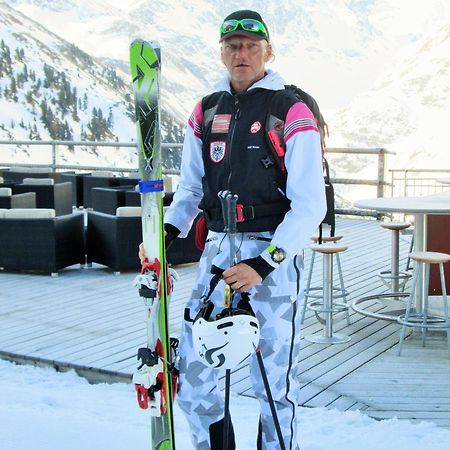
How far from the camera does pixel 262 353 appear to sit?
2.29 meters

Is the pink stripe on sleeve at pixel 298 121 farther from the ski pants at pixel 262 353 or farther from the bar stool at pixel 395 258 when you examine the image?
the bar stool at pixel 395 258

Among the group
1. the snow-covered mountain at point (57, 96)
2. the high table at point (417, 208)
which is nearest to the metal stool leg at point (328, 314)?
the high table at point (417, 208)

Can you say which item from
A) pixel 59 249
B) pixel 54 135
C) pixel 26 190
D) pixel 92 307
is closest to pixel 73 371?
pixel 92 307

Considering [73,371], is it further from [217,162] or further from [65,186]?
[65,186]

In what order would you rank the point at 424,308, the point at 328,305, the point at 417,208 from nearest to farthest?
the point at 417,208 < the point at 424,308 < the point at 328,305

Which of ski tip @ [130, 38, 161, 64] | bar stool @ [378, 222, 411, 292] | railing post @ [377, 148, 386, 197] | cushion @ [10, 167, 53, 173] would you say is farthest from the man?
cushion @ [10, 167, 53, 173]

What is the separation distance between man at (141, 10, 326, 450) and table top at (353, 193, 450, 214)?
7.53 ft

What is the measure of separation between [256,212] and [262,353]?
0.40 meters

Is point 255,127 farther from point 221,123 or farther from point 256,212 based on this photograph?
point 256,212

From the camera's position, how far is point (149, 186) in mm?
2418

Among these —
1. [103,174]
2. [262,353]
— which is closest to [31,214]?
[103,174]

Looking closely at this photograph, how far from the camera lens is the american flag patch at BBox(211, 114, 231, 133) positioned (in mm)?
Result: 2311

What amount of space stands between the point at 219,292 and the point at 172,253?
4.83m

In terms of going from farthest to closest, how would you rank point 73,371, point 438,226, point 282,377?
point 438,226, point 73,371, point 282,377
